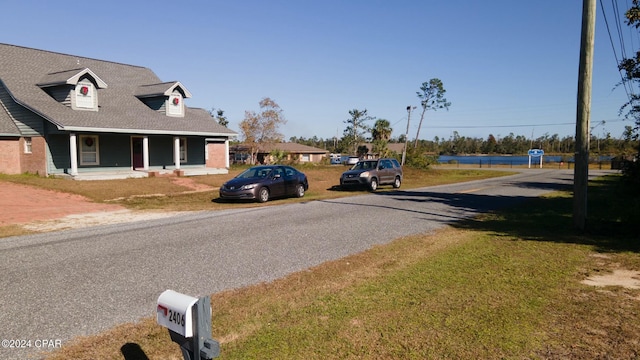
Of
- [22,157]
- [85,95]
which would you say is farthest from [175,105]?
[22,157]

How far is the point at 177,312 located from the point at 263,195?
1432cm

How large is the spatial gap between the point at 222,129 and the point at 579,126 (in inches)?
941

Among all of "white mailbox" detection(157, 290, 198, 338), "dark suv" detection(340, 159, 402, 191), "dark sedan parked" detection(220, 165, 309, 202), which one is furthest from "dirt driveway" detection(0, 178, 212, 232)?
"dark suv" detection(340, 159, 402, 191)

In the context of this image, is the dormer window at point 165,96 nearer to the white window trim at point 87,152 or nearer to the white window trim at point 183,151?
the white window trim at point 183,151

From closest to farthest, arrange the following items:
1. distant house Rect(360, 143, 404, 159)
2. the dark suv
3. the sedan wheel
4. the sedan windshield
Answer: the sedan wheel
the sedan windshield
the dark suv
distant house Rect(360, 143, 404, 159)

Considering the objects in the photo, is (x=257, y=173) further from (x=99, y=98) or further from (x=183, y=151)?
(x=99, y=98)

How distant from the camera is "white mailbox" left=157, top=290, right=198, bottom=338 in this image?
7.93 ft

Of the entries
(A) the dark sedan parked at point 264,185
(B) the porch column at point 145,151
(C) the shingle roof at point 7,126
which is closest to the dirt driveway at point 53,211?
(A) the dark sedan parked at point 264,185

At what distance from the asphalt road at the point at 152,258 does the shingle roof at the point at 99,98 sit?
43.6ft

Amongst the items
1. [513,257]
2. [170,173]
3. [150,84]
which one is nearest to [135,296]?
[513,257]

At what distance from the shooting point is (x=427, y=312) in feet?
15.2

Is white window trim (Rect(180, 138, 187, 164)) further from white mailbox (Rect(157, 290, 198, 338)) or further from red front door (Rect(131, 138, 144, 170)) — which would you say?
white mailbox (Rect(157, 290, 198, 338))

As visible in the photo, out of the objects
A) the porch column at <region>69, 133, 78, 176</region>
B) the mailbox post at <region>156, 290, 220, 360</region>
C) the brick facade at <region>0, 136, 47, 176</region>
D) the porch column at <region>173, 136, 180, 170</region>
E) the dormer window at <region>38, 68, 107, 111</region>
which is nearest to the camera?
the mailbox post at <region>156, 290, 220, 360</region>

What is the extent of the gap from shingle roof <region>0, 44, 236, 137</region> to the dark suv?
10.9 meters
